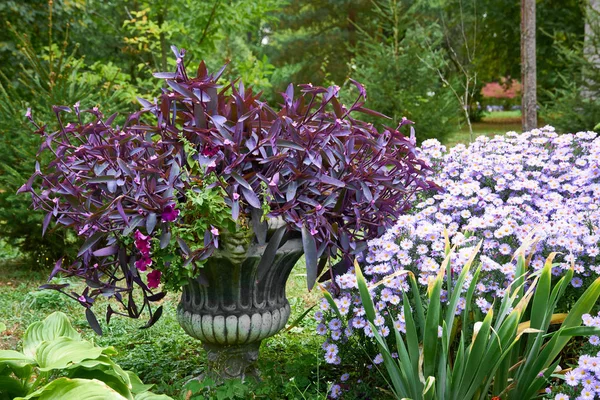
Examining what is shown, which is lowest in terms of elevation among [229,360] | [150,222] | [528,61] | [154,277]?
[229,360]

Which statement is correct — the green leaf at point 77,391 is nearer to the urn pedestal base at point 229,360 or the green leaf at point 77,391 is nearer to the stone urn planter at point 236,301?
the stone urn planter at point 236,301

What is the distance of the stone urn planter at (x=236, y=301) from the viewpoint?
236 cm

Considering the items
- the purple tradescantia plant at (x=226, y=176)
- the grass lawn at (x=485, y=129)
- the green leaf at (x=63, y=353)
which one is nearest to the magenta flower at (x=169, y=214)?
the purple tradescantia plant at (x=226, y=176)

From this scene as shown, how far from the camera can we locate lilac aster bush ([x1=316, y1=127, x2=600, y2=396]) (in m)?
2.26

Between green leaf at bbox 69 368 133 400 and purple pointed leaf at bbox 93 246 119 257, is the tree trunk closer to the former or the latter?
purple pointed leaf at bbox 93 246 119 257

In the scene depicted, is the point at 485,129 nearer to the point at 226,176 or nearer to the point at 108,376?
the point at 226,176

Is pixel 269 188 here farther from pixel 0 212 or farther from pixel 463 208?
pixel 0 212

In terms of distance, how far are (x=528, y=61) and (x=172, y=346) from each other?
7.19 metres

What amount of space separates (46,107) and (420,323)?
396 centimetres

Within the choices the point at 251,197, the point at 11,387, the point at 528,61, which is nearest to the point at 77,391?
the point at 11,387

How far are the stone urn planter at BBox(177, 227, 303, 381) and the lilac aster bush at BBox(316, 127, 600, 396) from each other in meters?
0.23

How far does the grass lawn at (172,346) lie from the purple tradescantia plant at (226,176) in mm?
516

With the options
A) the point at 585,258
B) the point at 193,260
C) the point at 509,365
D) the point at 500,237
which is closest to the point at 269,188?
the point at 193,260

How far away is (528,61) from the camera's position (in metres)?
8.60
